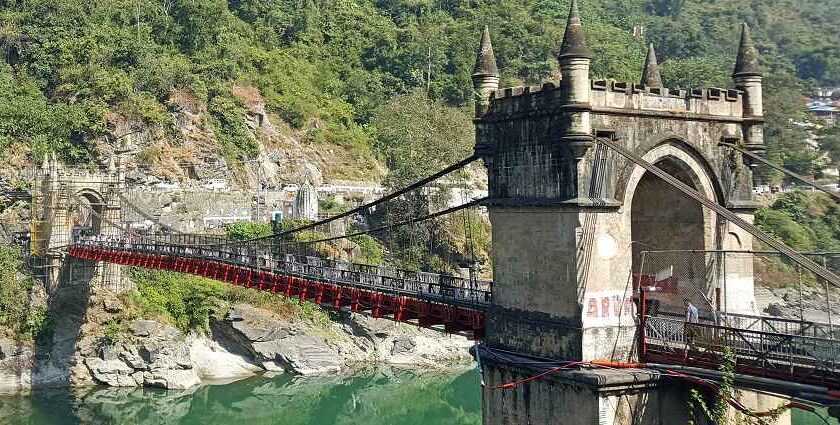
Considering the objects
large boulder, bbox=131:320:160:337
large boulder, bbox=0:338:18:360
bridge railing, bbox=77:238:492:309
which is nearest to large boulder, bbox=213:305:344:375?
large boulder, bbox=131:320:160:337

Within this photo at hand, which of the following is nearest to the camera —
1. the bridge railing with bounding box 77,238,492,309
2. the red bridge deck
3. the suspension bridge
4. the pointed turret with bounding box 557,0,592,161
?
the suspension bridge

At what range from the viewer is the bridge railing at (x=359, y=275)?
16000mm

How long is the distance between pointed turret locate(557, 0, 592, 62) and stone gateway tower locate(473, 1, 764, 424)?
0.02 metres

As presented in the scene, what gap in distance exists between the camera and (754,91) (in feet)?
48.4

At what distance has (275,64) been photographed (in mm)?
52188

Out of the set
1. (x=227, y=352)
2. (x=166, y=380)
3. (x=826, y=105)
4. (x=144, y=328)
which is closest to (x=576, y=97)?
(x=166, y=380)

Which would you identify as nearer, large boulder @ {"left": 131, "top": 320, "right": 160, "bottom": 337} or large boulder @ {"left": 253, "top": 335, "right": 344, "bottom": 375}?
large boulder @ {"left": 131, "top": 320, "right": 160, "bottom": 337}

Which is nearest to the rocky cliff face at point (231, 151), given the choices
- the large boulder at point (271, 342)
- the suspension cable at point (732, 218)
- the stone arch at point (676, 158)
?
the large boulder at point (271, 342)

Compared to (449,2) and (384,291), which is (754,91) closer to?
(384,291)

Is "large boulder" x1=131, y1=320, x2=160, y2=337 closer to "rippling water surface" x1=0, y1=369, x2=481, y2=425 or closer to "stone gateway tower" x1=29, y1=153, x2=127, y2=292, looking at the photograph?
"stone gateway tower" x1=29, y1=153, x2=127, y2=292

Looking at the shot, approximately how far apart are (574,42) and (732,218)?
3.38m

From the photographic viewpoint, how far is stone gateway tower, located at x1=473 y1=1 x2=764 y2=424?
12.7 meters

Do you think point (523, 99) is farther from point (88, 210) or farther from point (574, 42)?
point (88, 210)

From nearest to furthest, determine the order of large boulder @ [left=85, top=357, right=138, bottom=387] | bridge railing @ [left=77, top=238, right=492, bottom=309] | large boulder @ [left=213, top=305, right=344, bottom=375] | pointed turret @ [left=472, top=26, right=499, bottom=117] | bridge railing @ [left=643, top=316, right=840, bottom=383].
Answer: bridge railing @ [left=643, top=316, right=840, bottom=383] < pointed turret @ [left=472, top=26, right=499, bottom=117] < bridge railing @ [left=77, top=238, right=492, bottom=309] < large boulder @ [left=85, top=357, right=138, bottom=387] < large boulder @ [left=213, top=305, right=344, bottom=375]
